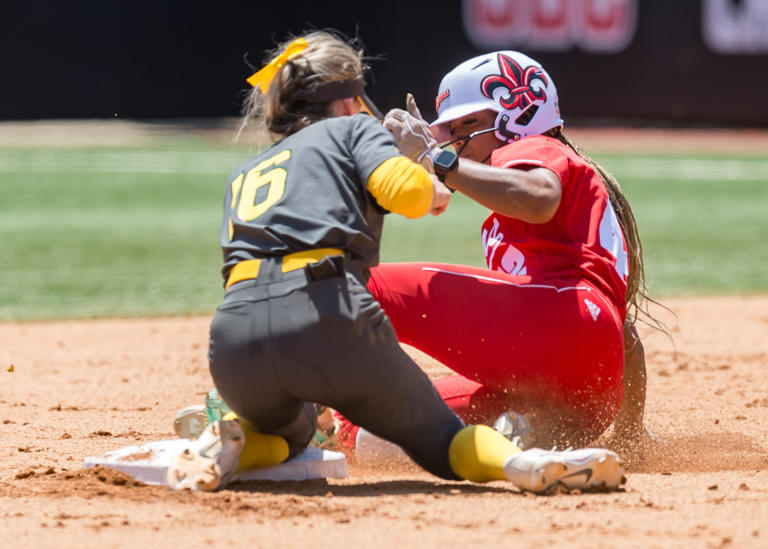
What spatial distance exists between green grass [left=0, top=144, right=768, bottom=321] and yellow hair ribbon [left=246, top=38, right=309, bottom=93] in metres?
4.54

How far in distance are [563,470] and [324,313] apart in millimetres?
807

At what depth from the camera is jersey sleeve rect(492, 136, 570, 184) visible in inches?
136

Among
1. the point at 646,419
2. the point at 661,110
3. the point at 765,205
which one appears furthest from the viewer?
the point at 661,110

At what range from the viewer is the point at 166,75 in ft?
76.7

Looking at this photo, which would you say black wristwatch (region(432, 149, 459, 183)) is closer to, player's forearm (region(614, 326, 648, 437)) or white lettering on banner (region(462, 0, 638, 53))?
player's forearm (region(614, 326, 648, 437))

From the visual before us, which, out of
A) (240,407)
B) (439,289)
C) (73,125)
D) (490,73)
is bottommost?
(73,125)

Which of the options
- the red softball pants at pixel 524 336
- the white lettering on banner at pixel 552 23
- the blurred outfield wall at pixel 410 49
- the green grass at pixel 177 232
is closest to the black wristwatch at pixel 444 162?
the red softball pants at pixel 524 336

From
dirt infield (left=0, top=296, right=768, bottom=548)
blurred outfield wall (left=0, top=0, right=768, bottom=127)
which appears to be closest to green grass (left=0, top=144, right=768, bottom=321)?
dirt infield (left=0, top=296, right=768, bottom=548)

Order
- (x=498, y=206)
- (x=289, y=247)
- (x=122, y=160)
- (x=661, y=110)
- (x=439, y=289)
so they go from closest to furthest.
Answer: (x=289, y=247)
(x=498, y=206)
(x=439, y=289)
(x=122, y=160)
(x=661, y=110)

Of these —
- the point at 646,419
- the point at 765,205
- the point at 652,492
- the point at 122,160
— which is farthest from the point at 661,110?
the point at 652,492

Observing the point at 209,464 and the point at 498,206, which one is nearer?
the point at 209,464

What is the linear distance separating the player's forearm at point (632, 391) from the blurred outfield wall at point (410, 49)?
19019mm

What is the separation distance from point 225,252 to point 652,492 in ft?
4.77

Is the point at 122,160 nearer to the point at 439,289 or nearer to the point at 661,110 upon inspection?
the point at 661,110
